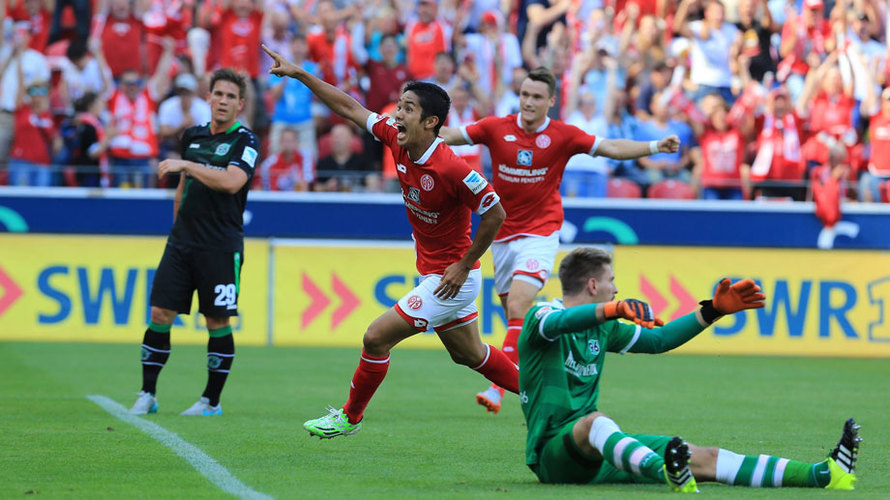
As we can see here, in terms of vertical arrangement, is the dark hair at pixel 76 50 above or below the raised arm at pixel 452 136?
above

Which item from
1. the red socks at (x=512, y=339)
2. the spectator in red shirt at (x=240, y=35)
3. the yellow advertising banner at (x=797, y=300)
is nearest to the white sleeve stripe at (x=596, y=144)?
the red socks at (x=512, y=339)

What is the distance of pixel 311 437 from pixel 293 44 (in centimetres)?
1031

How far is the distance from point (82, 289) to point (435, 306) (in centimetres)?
907

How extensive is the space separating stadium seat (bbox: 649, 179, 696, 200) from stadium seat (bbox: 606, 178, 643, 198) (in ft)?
0.68

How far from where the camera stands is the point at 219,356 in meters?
9.12

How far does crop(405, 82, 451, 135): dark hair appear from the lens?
23.8 feet

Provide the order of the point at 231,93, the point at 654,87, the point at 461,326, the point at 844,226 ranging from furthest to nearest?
the point at 654,87 → the point at 844,226 → the point at 231,93 → the point at 461,326

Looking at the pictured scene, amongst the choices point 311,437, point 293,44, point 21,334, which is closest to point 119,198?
point 21,334

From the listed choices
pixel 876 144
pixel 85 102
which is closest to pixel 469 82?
pixel 85 102

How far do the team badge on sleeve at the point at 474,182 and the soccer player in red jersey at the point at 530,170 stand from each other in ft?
9.25

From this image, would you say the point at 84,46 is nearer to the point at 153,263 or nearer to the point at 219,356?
the point at 153,263

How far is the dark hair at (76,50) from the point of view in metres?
17.6

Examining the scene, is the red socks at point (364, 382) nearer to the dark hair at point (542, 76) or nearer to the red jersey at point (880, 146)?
the dark hair at point (542, 76)

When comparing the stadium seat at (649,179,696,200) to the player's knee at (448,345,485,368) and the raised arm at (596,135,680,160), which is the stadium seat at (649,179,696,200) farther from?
the player's knee at (448,345,485,368)
